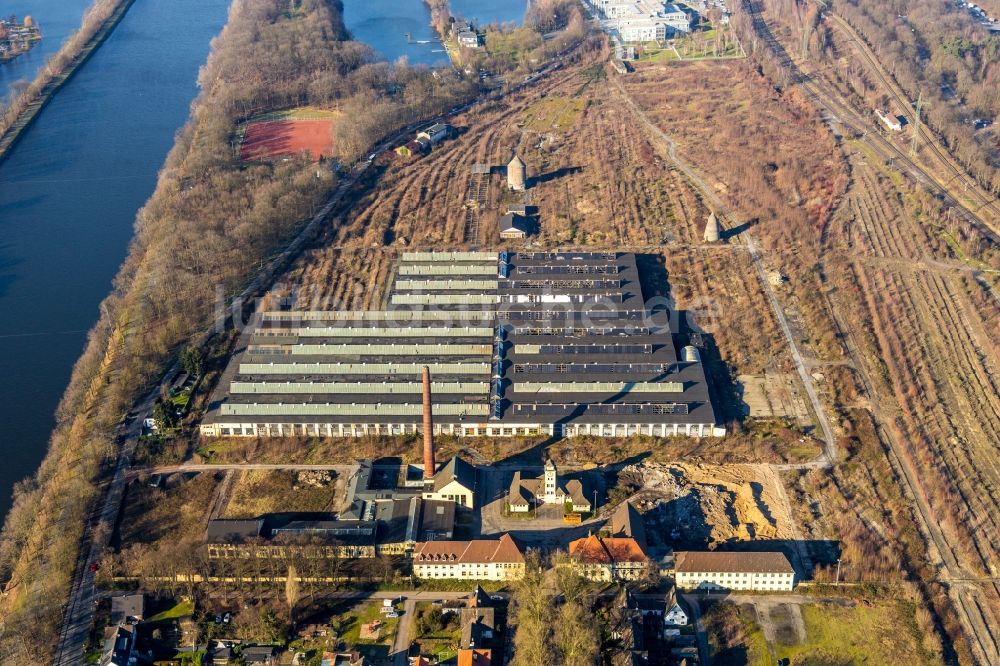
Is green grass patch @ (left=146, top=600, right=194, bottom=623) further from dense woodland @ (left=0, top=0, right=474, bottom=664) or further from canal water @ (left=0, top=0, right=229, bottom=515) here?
canal water @ (left=0, top=0, right=229, bottom=515)

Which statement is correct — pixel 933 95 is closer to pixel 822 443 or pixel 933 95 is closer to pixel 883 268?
pixel 883 268

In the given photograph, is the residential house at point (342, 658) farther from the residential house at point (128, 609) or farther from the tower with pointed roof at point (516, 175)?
the tower with pointed roof at point (516, 175)

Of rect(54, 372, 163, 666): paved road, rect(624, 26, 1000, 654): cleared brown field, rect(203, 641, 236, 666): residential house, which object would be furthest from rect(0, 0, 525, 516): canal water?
rect(624, 26, 1000, 654): cleared brown field

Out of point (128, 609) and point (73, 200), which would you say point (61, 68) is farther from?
point (128, 609)

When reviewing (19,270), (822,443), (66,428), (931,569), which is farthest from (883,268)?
(19,270)

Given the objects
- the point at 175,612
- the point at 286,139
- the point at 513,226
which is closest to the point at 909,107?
the point at 513,226

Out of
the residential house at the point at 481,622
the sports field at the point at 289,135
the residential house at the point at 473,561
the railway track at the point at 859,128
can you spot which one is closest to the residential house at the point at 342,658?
the residential house at the point at 481,622
